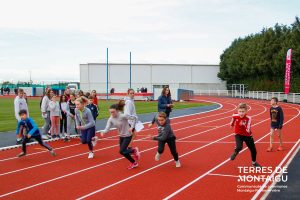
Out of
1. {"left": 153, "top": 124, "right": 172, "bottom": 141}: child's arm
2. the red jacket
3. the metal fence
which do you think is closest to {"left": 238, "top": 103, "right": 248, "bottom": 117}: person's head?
the red jacket

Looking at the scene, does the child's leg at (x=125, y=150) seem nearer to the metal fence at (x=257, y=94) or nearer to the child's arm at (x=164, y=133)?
the child's arm at (x=164, y=133)

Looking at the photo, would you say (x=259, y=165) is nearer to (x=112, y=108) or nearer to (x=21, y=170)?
(x=112, y=108)

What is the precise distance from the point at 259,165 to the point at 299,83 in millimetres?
37173

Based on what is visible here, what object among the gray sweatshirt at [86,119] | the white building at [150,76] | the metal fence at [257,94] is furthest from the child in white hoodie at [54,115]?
the white building at [150,76]

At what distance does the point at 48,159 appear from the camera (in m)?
10.7

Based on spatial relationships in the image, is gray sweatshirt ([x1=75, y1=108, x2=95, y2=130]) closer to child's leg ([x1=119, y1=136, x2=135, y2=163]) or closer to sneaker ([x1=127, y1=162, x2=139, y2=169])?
child's leg ([x1=119, y1=136, x2=135, y2=163])

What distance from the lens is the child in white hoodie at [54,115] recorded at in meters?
14.5

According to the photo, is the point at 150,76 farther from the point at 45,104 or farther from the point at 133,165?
the point at 133,165

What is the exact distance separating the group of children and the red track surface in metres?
0.38

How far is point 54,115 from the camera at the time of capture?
14.6 metres

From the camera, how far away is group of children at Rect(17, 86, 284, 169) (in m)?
9.30

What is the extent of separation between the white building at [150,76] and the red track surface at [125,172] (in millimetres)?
60138

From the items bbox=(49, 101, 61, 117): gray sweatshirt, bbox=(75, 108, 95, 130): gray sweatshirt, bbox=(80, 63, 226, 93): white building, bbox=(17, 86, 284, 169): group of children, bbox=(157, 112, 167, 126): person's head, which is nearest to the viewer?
bbox=(157, 112, 167, 126): person's head

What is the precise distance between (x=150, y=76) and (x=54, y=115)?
202 feet
